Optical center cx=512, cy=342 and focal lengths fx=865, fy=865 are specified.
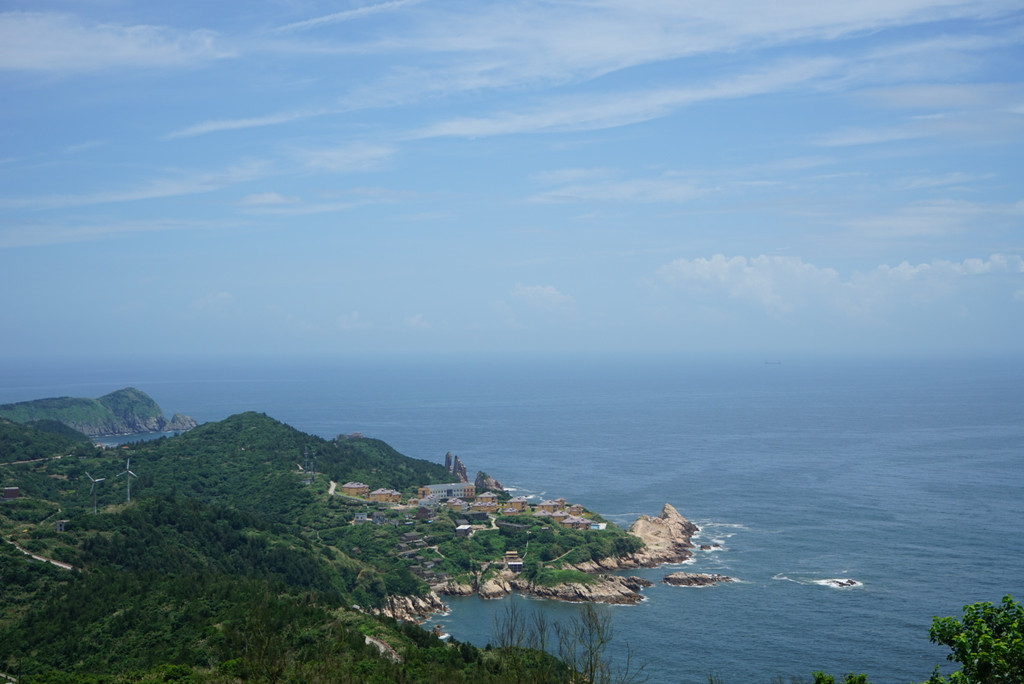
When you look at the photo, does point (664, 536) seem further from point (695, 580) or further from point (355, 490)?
point (355, 490)

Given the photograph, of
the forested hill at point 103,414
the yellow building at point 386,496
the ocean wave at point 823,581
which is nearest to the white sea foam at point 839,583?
the ocean wave at point 823,581

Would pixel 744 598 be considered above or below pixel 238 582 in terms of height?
below

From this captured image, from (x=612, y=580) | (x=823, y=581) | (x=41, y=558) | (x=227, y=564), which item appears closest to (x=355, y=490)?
(x=227, y=564)

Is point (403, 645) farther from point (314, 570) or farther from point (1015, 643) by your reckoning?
point (1015, 643)

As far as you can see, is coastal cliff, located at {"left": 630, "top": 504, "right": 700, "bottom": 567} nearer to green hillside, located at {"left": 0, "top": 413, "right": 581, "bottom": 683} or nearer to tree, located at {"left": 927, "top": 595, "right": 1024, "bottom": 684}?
green hillside, located at {"left": 0, "top": 413, "right": 581, "bottom": 683}

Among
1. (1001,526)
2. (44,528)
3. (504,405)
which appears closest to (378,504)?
(44,528)

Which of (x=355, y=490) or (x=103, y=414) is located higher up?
(x=103, y=414)
